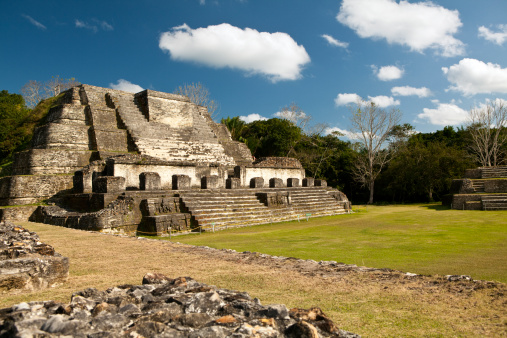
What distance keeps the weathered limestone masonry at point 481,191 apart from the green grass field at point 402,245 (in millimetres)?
5774

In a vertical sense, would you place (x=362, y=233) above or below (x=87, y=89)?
below

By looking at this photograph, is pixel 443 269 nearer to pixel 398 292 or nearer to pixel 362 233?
pixel 398 292

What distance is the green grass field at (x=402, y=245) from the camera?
4.82 metres

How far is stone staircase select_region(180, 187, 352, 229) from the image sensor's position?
10.3 m

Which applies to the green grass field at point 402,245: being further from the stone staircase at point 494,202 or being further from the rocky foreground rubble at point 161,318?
Answer: the stone staircase at point 494,202

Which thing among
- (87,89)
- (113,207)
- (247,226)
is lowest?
(247,226)

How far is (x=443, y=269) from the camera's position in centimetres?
453

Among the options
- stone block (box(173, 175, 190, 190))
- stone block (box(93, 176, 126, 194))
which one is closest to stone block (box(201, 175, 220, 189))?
stone block (box(173, 175, 190, 190))

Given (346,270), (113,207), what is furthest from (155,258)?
(113,207)

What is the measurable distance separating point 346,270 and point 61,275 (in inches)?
125

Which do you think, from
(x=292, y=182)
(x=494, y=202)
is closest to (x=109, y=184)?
(x=292, y=182)

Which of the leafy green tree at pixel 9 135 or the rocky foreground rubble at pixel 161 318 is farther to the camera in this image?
the leafy green tree at pixel 9 135

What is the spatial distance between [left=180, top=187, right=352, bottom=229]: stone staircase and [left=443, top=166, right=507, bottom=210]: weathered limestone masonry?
5657mm

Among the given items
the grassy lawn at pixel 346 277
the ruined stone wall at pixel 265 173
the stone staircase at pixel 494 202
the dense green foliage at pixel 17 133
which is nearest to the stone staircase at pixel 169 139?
the ruined stone wall at pixel 265 173
